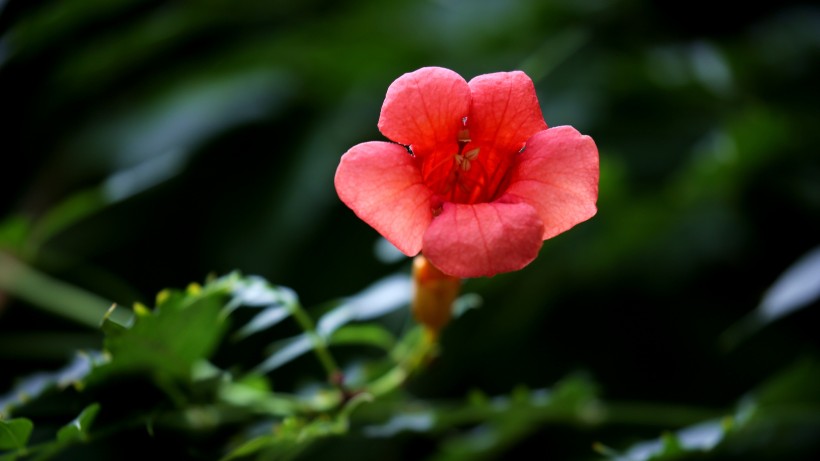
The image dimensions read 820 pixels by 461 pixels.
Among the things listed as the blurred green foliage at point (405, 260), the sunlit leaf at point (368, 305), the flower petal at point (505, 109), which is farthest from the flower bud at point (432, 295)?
the blurred green foliage at point (405, 260)

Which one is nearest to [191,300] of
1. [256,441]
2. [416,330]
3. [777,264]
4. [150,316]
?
[150,316]

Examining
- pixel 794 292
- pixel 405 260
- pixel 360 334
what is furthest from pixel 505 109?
pixel 405 260

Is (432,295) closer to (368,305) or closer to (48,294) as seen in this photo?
(368,305)

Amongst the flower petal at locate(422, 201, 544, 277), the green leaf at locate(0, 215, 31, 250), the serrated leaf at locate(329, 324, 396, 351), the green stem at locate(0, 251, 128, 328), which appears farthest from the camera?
the green stem at locate(0, 251, 128, 328)

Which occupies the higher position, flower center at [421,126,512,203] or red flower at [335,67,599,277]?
flower center at [421,126,512,203]

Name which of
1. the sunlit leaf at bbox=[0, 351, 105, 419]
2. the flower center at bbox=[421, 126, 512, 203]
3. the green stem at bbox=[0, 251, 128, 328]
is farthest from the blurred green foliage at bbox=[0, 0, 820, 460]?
the flower center at bbox=[421, 126, 512, 203]

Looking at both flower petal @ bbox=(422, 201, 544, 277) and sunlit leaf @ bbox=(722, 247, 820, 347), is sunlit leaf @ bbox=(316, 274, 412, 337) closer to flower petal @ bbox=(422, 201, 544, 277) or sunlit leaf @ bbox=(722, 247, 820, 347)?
flower petal @ bbox=(422, 201, 544, 277)

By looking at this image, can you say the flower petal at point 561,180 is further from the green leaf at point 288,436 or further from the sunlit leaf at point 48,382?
the sunlit leaf at point 48,382
